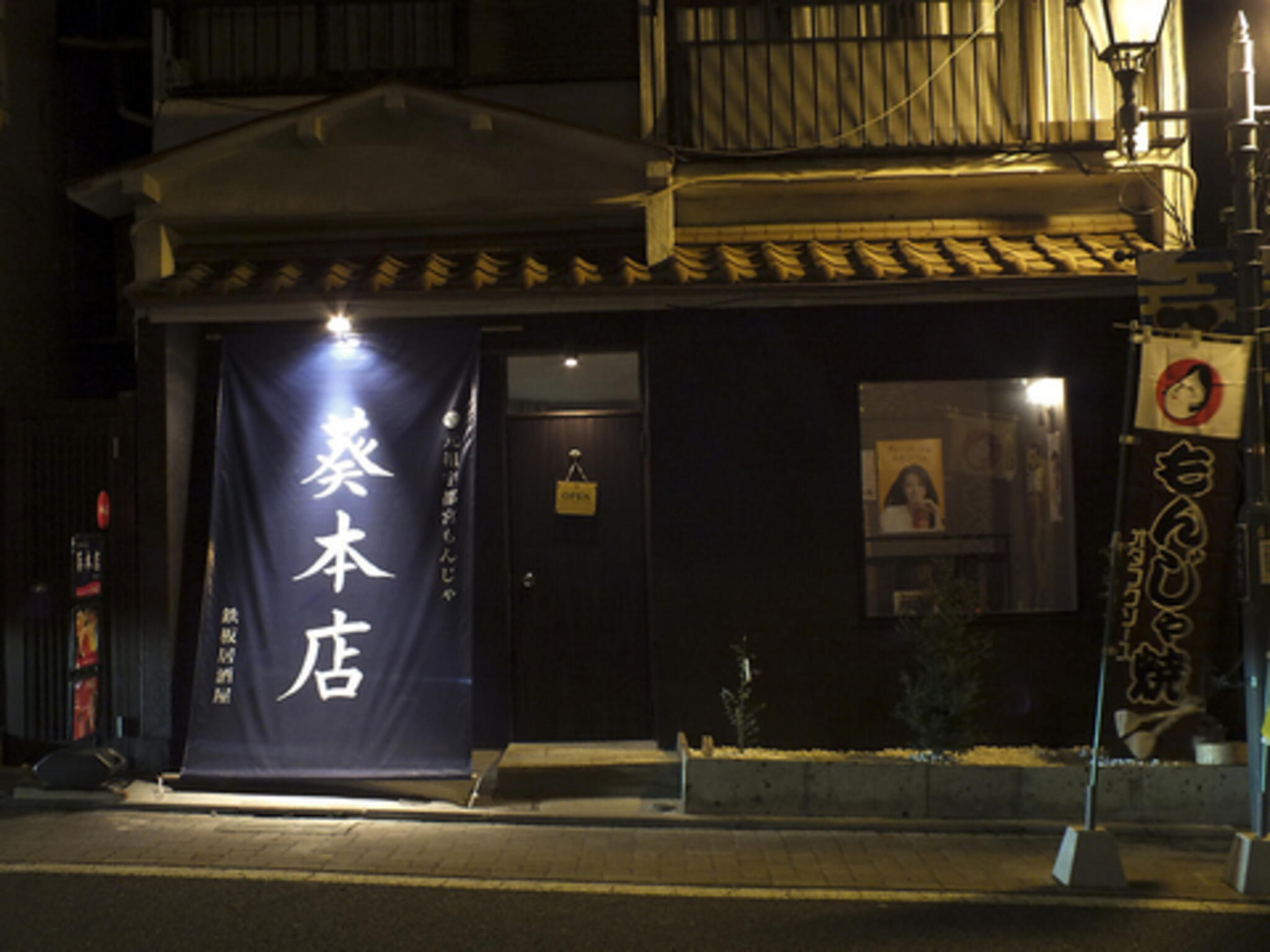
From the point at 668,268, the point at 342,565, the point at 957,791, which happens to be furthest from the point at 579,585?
the point at 957,791

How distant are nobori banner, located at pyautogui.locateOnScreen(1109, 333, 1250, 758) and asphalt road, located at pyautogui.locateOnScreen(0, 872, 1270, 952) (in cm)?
146

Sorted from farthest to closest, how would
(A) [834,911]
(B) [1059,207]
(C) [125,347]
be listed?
1. (C) [125,347]
2. (B) [1059,207]
3. (A) [834,911]

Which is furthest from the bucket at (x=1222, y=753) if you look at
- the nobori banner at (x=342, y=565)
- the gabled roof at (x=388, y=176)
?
the gabled roof at (x=388, y=176)

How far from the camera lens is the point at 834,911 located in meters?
6.77

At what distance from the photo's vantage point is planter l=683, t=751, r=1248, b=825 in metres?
8.55

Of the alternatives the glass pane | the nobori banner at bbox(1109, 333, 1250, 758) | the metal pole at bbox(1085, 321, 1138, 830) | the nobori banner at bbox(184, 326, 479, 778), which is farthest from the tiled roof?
the nobori banner at bbox(1109, 333, 1250, 758)

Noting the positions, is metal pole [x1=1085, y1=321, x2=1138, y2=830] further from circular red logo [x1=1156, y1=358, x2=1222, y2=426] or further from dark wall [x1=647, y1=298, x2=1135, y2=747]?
dark wall [x1=647, y1=298, x2=1135, y2=747]

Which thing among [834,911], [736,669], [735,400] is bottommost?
[834,911]

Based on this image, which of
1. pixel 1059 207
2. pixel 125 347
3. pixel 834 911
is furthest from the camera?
pixel 125 347

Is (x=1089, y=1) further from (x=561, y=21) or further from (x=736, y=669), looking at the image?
(x=736, y=669)

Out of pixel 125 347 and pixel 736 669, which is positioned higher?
pixel 125 347

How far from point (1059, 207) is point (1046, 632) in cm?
383

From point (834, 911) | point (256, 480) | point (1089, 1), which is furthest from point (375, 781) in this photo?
point (1089, 1)

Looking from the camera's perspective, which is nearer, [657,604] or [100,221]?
[657,604]
